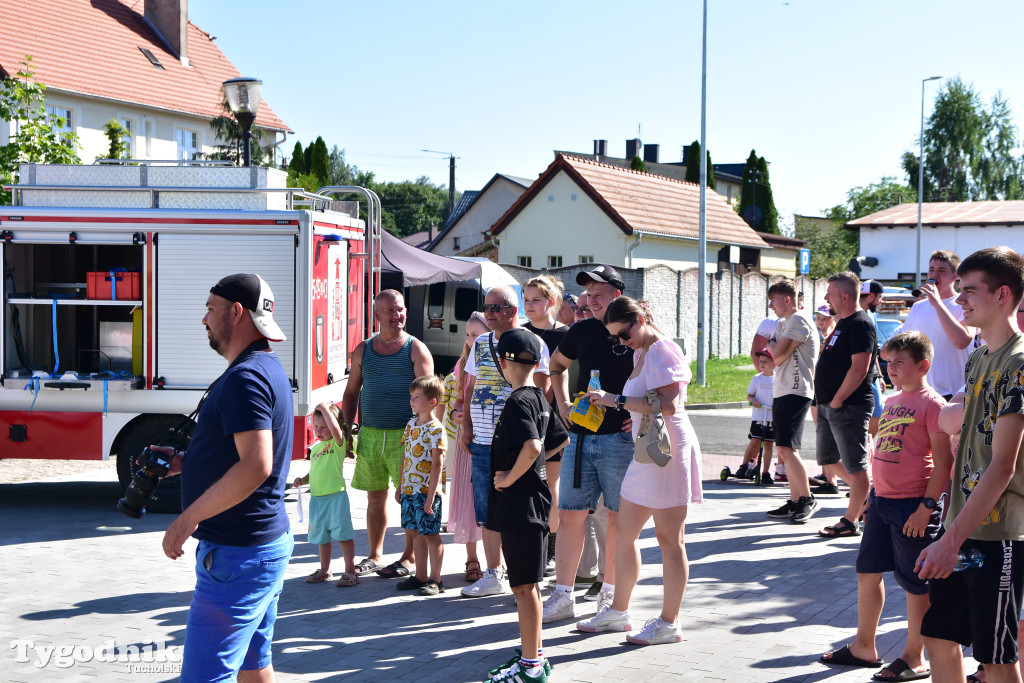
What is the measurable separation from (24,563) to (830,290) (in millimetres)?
6378

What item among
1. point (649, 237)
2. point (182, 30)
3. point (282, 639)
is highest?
point (182, 30)

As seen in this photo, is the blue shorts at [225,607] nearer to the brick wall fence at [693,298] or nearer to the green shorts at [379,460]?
the green shorts at [379,460]

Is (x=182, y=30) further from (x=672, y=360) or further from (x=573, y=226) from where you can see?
(x=672, y=360)

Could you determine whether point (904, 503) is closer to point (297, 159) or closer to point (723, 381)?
point (723, 381)

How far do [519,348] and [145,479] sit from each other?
1.84 meters

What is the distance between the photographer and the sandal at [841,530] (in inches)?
317

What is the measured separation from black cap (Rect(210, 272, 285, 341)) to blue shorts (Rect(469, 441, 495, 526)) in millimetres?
2827

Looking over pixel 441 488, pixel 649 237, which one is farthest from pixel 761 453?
pixel 649 237

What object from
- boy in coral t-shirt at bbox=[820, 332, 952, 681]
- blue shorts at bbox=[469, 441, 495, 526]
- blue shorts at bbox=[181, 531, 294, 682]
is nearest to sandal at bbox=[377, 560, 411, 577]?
blue shorts at bbox=[469, 441, 495, 526]

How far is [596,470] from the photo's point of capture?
6000mm

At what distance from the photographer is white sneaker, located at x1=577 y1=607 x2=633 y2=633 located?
5.65 m

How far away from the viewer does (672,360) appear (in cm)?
531

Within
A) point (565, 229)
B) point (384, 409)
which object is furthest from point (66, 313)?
point (565, 229)

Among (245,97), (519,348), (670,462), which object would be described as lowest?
(670,462)
